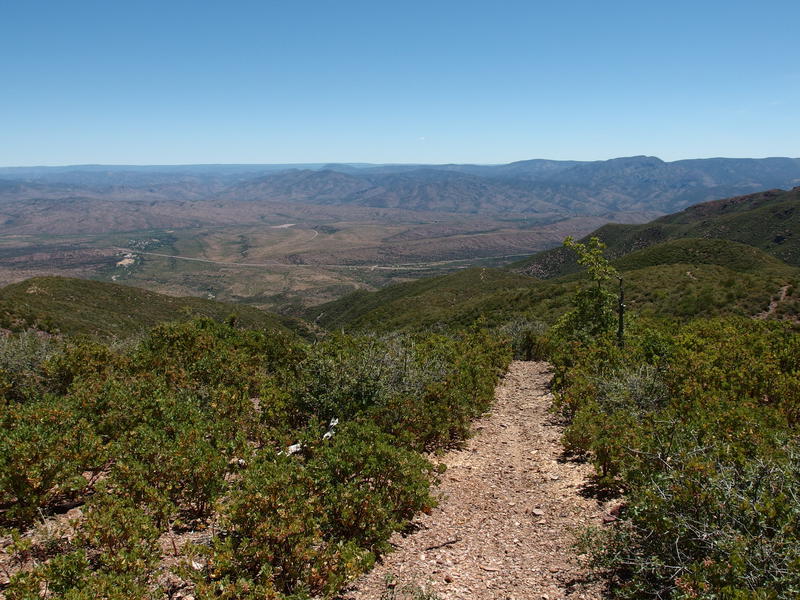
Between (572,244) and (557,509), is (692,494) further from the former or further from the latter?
(572,244)

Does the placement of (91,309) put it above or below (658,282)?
below

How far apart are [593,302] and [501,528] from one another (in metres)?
12.7

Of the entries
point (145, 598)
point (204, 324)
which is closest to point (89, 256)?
point (204, 324)

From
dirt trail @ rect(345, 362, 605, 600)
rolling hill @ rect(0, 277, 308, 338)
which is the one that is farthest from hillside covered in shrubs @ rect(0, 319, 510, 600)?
rolling hill @ rect(0, 277, 308, 338)

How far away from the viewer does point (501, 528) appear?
6.71 m

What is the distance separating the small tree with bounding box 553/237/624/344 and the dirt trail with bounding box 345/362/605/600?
7858 mm

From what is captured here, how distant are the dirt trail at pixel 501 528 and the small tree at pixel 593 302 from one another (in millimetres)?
7858

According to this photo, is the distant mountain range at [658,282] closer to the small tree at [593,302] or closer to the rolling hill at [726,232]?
the rolling hill at [726,232]

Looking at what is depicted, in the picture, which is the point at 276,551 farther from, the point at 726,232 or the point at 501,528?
the point at 726,232

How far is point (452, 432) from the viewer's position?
1006 centimetres

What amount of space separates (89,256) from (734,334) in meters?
230

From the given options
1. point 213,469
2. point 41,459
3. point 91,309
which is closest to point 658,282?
point 213,469

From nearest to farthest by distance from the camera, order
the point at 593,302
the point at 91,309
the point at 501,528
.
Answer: the point at 501,528 → the point at 593,302 → the point at 91,309

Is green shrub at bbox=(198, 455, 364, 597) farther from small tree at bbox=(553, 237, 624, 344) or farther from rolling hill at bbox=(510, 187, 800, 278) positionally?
rolling hill at bbox=(510, 187, 800, 278)
